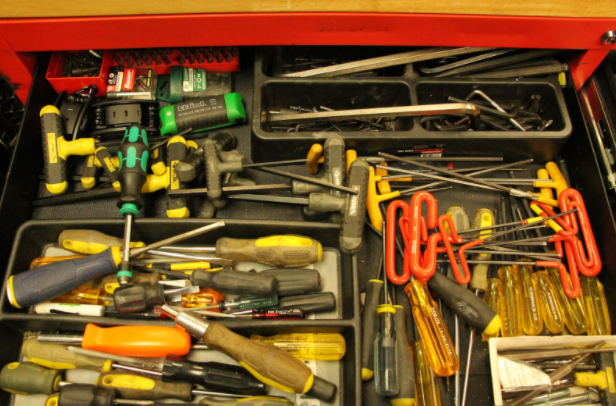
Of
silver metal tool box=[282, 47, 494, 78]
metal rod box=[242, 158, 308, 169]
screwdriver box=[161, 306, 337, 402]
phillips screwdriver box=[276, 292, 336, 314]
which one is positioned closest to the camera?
screwdriver box=[161, 306, 337, 402]

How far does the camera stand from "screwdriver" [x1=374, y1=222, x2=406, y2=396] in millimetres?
1557

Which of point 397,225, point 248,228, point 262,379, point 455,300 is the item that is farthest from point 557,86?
point 262,379

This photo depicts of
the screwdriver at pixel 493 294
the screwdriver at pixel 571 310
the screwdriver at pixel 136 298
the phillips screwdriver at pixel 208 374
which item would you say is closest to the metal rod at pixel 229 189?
the screwdriver at pixel 136 298

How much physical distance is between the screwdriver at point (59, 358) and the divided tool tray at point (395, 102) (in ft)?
3.08

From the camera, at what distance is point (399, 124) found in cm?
204

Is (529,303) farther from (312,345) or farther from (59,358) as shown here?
(59,358)

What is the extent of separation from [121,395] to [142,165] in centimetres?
78

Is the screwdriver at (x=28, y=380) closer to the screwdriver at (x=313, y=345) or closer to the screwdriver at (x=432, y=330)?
the screwdriver at (x=313, y=345)

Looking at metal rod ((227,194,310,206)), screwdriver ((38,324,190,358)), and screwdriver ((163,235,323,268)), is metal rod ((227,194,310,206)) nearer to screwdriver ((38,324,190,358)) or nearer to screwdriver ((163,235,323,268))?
screwdriver ((163,235,323,268))

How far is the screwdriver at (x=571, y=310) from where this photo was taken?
1.75m

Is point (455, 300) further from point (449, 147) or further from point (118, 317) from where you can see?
point (118, 317)

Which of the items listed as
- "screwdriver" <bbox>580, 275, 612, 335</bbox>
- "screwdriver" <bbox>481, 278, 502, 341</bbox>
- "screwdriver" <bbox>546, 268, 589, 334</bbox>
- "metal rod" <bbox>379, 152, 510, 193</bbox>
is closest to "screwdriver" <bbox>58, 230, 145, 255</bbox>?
"metal rod" <bbox>379, 152, 510, 193</bbox>

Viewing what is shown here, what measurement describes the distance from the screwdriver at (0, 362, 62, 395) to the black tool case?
0.21 feet

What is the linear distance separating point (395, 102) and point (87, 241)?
1.33 m
